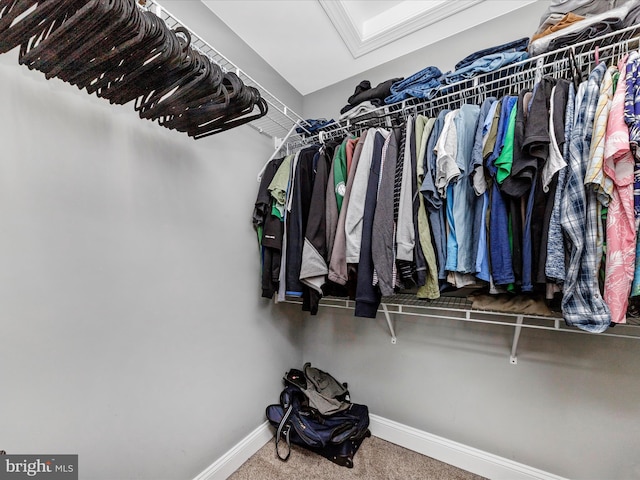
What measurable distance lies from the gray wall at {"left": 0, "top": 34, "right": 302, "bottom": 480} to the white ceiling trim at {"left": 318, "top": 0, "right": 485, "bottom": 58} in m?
0.84

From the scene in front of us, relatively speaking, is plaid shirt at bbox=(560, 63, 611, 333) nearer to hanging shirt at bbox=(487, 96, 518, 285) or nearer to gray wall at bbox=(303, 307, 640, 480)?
hanging shirt at bbox=(487, 96, 518, 285)

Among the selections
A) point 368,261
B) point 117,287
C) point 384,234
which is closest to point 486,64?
point 384,234

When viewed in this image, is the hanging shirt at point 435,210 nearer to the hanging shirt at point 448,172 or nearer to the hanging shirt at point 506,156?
the hanging shirt at point 448,172

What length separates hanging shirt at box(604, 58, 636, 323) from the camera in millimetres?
780

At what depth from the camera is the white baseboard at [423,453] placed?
1312mm

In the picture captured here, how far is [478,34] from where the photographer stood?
155cm

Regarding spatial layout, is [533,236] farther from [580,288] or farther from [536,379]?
[536,379]

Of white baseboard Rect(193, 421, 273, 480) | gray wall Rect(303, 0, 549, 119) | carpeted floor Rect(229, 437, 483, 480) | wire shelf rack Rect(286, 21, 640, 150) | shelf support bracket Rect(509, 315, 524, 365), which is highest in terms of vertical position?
gray wall Rect(303, 0, 549, 119)

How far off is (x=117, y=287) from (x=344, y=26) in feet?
5.85

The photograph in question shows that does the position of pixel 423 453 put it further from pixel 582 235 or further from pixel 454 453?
pixel 582 235

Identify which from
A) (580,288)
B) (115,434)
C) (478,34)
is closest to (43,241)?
(115,434)

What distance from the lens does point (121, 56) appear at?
70cm

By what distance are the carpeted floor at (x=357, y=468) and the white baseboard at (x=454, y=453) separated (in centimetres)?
3

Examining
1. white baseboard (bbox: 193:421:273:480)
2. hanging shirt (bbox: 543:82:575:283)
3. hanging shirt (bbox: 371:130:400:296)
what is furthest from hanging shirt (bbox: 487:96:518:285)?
white baseboard (bbox: 193:421:273:480)
